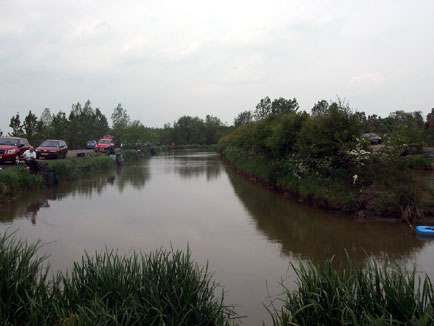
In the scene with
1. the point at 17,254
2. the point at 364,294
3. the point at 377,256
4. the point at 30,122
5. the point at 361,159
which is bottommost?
the point at 377,256

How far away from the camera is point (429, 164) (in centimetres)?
2272

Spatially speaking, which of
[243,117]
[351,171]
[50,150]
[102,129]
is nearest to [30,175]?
[50,150]

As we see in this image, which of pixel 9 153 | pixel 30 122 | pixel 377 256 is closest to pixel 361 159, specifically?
pixel 377 256

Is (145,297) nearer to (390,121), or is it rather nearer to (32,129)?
(32,129)

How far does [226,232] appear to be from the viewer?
11.1m

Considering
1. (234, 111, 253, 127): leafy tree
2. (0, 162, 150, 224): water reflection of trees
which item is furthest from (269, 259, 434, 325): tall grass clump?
(234, 111, 253, 127): leafy tree

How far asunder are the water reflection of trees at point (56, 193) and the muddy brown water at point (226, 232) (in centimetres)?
6

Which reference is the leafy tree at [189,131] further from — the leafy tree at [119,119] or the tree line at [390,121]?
the leafy tree at [119,119]

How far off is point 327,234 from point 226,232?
304 cm

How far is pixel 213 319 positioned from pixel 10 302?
262 cm

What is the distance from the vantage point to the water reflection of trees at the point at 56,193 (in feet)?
43.5

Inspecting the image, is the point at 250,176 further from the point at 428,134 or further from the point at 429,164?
the point at 428,134

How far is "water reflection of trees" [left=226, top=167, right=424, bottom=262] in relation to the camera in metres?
9.04

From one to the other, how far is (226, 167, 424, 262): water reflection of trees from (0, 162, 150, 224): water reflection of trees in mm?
8275
